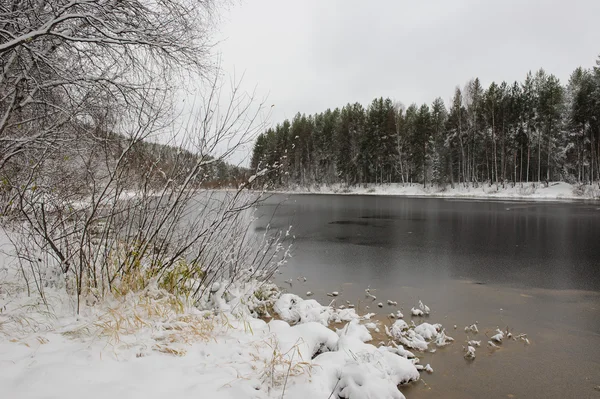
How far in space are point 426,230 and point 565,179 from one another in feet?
114

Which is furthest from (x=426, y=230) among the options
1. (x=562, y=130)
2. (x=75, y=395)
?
(x=562, y=130)

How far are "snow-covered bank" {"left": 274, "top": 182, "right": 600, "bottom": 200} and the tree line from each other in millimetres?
1264

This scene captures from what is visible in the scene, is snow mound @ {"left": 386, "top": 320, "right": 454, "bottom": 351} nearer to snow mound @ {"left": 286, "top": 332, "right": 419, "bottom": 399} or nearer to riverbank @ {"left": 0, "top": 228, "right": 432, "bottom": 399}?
riverbank @ {"left": 0, "top": 228, "right": 432, "bottom": 399}

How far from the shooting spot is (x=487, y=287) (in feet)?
21.4

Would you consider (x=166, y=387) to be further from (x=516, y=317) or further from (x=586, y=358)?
(x=516, y=317)

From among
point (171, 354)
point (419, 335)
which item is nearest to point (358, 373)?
point (171, 354)

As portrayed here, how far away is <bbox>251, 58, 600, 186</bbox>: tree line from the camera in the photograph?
3378 centimetres

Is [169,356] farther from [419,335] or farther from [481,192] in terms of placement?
[481,192]

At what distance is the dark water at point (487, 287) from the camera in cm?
349

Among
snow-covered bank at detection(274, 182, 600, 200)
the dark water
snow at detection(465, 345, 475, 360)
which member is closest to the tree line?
snow-covered bank at detection(274, 182, 600, 200)

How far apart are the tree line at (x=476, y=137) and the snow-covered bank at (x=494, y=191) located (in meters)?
1.26

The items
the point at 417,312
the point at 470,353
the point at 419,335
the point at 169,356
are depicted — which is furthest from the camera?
the point at 417,312

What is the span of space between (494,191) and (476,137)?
7.37 meters

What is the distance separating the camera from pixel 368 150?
47.3 meters
